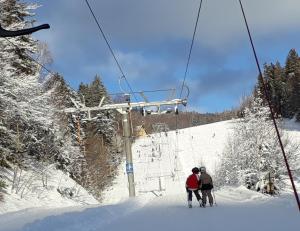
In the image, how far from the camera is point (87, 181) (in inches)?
2031

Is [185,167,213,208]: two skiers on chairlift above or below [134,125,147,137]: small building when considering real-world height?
below

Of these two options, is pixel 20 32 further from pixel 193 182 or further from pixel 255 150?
pixel 255 150

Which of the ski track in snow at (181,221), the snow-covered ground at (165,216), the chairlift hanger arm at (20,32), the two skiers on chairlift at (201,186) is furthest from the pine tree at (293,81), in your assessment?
→ the chairlift hanger arm at (20,32)

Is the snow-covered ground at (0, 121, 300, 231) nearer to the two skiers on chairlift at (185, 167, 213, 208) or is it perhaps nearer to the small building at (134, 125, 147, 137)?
the two skiers on chairlift at (185, 167, 213, 208)

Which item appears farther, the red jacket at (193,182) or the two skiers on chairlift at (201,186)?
the red jacket at (193,182)

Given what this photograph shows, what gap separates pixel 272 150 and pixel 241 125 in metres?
6.22

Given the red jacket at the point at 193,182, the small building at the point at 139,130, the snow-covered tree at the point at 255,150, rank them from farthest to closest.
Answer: the small building at the point at 139,130 → the snow-covered tree at the point at 255,150 → the red jacket at the point at 193,182

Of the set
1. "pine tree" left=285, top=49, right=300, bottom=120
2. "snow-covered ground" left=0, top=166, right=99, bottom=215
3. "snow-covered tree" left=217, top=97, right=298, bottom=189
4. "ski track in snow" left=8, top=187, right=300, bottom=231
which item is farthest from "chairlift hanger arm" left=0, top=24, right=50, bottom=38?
"pine tree" left=285, top=49, right=300, bottom=120

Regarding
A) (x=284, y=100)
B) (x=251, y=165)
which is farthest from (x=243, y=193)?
(x=284, y=100)

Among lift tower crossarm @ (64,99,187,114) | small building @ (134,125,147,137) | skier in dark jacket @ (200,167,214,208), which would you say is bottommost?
skier in dark jacket @ (200,167,214,208)

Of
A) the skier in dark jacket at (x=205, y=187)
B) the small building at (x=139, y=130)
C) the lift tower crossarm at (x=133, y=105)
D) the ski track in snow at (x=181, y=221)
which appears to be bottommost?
the ski track in snow at (x=181, y=221)

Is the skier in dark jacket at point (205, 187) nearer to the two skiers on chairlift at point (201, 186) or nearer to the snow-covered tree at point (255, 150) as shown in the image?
the two skiers on chairlift at point (201, 186)

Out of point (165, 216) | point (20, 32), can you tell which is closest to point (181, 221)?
point (165, 216)

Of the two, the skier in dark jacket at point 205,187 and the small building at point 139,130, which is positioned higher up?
the small building at point 139,130
